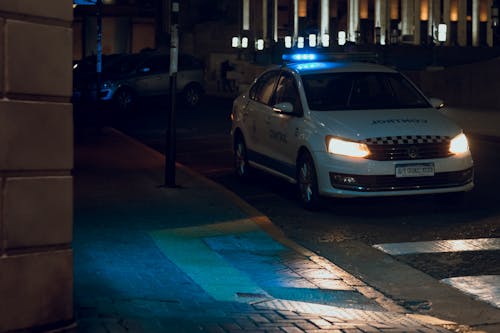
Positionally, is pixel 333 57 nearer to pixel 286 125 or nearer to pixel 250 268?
pixel 286 125

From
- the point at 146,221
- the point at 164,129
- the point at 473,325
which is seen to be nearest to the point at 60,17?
the point at 473,325

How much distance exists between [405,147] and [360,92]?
60.9 inches

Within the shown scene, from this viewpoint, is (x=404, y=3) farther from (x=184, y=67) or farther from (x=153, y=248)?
(x=153, y=248)

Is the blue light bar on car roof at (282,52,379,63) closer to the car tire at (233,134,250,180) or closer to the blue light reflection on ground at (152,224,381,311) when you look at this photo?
the car tire at (233,134,250,180)

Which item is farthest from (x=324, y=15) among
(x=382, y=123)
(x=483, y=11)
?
(x=382, y=123)

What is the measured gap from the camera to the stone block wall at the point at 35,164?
247 inches

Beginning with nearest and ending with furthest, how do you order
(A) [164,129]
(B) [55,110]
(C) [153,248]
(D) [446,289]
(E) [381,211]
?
(B) [55,110], (D) [446,289], (C) [153,248], (E) [381,211], (A) [164,129]

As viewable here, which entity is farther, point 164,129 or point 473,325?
point 164,129

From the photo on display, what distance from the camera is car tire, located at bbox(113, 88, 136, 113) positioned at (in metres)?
32.3

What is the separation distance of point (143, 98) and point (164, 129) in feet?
25.2

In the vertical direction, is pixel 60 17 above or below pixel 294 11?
below

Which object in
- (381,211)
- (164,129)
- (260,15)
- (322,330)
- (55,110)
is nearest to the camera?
(55,110)

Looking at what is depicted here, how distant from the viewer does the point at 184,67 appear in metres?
34.1

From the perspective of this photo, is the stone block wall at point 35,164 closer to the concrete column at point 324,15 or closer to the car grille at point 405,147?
the car grille at point 405,147
